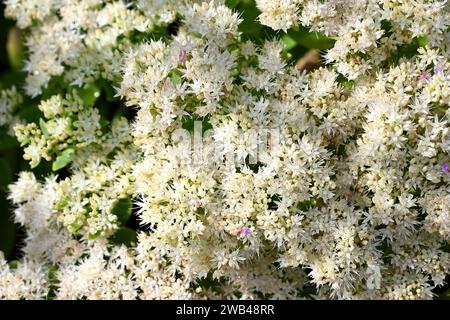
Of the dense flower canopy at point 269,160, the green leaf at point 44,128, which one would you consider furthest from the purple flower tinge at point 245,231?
the green leaf at point 44,128

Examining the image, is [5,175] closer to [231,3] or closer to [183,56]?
[183,56]

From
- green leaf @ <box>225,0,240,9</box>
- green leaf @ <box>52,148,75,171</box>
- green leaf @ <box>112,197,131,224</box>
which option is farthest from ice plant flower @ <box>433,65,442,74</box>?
green leaf @ <box>52,148,75,171</box>

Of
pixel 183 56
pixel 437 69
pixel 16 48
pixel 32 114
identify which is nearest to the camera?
pixel 437 69

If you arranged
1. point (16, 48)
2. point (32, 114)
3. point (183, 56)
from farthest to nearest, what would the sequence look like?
→ point (16, 48), point (32, 114), point (183, 56)

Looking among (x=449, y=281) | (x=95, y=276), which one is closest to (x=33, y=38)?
(x=95, y=276)

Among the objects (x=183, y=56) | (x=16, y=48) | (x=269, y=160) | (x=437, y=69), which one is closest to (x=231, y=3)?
(x=183, y=56)

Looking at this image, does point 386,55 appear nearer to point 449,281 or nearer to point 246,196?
point 246,196
